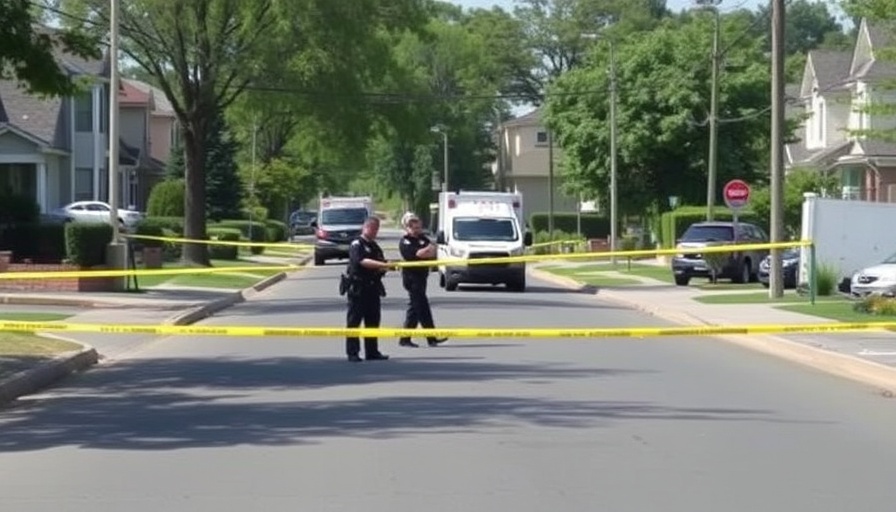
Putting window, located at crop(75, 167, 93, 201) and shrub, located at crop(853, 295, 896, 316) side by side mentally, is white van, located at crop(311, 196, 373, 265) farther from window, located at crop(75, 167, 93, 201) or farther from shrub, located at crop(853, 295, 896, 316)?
shrub, located at crop(853, 295, 896, 316)

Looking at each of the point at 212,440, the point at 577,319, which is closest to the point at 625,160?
the point at 577,319

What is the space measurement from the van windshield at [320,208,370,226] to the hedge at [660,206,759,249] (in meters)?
10.6

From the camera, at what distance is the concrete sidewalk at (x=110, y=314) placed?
19.9 meters

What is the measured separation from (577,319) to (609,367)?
982cm

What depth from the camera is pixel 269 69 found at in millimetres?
47750

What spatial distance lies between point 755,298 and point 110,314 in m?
13.9

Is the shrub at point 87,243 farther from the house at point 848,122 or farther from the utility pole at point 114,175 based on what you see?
the house at point 848,122

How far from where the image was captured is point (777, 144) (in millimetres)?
36844

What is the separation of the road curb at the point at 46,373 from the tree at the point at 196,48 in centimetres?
2414

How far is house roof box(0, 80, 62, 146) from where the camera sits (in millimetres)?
62125

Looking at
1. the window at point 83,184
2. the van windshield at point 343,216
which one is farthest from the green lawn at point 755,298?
the window at point 83,184

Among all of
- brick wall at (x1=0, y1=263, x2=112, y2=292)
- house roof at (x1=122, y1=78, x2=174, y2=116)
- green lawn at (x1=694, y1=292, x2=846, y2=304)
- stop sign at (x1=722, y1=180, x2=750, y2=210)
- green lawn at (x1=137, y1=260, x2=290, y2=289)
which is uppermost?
house roof at (x1=122, y1=78, x2=174, y2=116)

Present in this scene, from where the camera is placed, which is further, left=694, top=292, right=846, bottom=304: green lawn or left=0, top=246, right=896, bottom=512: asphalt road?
left=694, top=292, right=846, bottom=304: green lawn

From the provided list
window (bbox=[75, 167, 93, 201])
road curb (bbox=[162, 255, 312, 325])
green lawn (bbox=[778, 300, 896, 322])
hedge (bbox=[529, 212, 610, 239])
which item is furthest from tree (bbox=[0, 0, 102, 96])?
hedge (bbox=[529, 212, 610, 239])
